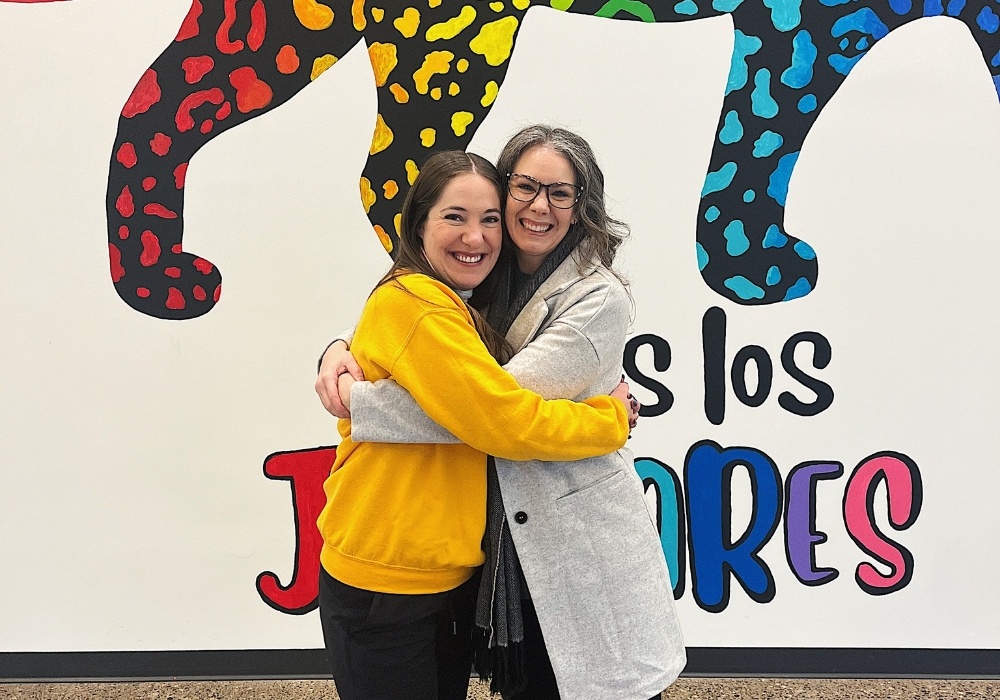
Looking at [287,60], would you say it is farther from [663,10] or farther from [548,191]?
[548,191]

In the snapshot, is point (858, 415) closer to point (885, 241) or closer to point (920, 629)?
point (885, 241)

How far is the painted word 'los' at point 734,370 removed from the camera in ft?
6.98

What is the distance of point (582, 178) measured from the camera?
1.25 metres

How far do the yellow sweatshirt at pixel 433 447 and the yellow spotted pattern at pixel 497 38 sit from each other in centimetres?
114

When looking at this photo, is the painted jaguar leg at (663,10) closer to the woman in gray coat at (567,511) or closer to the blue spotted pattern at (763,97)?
the blue spotted pattern at (763,97)

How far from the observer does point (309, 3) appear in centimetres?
206

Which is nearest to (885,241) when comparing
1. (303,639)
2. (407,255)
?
(407,255)

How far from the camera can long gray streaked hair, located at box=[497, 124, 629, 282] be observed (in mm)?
1251

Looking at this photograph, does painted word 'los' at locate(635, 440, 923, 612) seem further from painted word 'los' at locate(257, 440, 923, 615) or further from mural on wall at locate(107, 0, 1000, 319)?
mural on wall at locate(107, 0, 1000, 319)

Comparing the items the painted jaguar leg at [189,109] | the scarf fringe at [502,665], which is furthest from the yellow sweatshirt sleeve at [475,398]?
the painted jaguar leg at [189,109]

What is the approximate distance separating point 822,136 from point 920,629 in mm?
1524

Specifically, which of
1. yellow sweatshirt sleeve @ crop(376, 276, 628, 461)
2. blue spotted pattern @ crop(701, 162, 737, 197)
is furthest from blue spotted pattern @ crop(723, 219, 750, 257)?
yellow sweatshirt sleeve @ crop(376, 276, 628, 461)

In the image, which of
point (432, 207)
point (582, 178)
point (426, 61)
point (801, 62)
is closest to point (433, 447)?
point (432, 207)

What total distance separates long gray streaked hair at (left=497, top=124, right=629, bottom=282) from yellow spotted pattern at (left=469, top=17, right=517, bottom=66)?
2.91ft
